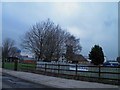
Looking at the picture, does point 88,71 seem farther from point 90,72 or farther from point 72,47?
point 72,47

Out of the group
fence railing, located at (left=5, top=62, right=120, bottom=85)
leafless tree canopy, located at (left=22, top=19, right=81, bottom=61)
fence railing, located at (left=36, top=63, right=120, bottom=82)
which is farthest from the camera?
leafless tree canopy, located at (left=22, top=19, right=81, bottom=61)

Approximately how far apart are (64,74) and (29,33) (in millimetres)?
49541

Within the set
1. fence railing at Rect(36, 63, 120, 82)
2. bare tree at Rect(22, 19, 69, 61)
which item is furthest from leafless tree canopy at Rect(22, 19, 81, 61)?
fence railing at Rect(36, 63, 120, 82)

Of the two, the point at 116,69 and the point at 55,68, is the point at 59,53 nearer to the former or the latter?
the point at 55,68

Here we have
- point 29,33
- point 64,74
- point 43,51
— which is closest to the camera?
point 64,74

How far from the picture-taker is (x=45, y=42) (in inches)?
2936

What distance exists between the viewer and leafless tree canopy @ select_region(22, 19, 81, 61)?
75.1 metres

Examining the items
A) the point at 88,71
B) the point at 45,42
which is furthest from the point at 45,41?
the point at 88,71

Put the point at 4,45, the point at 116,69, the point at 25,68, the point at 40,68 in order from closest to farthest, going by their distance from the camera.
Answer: the point at 116,69
the point at 40,68
the point at 25,68
the point at 4,45

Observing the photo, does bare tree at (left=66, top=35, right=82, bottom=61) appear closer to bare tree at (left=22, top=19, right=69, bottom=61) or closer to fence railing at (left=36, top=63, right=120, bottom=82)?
bare tree at (left=22, top=19, right=69, bottom=61)

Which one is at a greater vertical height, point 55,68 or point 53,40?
point 53,40

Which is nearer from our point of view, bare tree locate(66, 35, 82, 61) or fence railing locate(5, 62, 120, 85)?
fence railing locate(5, 62, 120, 85)

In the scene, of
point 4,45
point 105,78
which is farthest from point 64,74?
point 4,45

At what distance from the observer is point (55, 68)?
1367 inches
